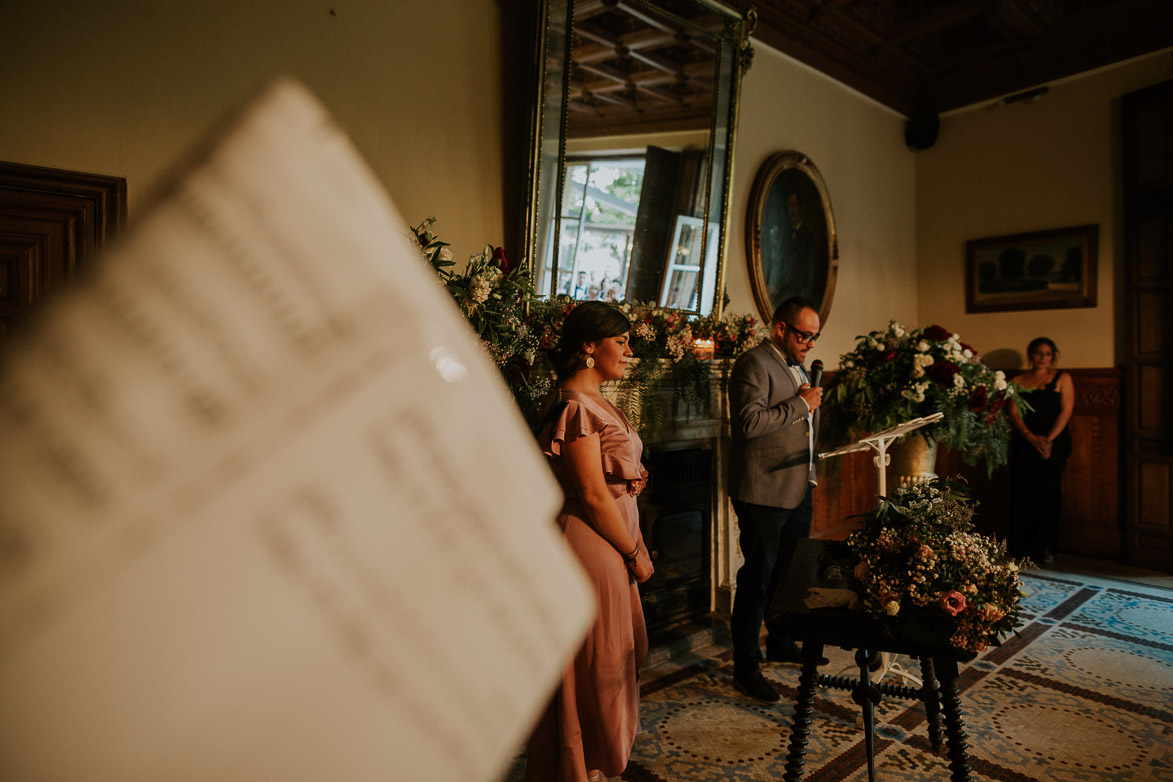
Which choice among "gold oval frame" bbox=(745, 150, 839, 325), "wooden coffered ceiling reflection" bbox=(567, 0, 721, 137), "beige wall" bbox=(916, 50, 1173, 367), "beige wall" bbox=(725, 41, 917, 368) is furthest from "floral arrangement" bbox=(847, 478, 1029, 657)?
"beige wall" bbox=(916, 50, 1173, 367)

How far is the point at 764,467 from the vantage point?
3135mm

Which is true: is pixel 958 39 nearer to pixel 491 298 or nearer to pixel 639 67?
pixel 639 67

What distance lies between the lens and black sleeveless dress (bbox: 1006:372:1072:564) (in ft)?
17.8

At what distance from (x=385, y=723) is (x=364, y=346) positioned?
11 centimetres

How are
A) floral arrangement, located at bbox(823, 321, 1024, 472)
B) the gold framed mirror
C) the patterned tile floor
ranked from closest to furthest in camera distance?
1. the patterned tile floor
2. the gold framed mirror
3. floral arrangement, located at bbox(823, 321, 1024, 472)

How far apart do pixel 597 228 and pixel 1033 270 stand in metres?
4.73

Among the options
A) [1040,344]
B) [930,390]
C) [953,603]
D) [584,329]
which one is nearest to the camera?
[953,603]

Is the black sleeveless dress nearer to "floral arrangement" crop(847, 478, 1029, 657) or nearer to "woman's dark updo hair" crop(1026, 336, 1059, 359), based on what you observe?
"woman's dark updo hair" crop(1026, 336, 1059, 359)

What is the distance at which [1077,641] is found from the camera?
3.77 m

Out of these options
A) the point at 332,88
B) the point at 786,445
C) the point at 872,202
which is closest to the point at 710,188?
the point at 786,445

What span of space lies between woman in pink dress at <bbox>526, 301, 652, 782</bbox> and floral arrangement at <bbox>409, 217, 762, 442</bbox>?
0.52 m

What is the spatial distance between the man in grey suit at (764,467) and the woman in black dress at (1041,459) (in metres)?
3.31

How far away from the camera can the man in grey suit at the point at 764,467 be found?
10.2 ft

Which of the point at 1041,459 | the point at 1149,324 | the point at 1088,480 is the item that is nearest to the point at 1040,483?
the point at 1041,459
